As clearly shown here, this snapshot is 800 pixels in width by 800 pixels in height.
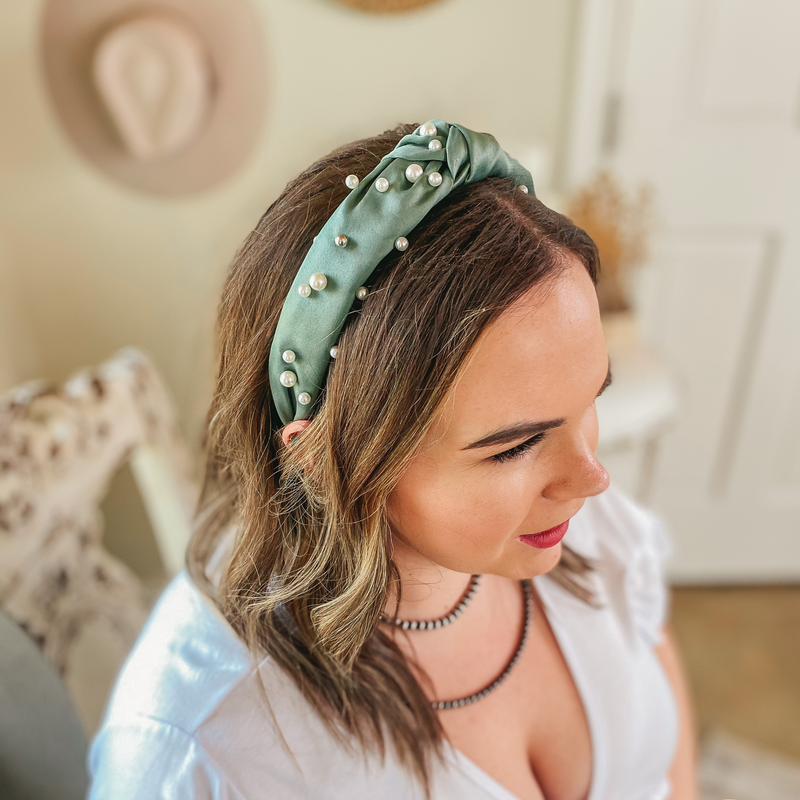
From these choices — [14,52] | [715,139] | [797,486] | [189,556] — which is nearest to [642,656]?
[189,556]

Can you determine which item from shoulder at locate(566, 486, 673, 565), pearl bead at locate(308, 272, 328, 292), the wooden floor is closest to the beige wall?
shoulder at locate(566, 486, 673, 565)

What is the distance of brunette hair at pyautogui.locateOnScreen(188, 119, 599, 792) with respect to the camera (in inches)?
18.2

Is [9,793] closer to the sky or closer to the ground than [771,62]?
closer to the ground

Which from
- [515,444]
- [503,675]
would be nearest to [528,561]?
[515,444]

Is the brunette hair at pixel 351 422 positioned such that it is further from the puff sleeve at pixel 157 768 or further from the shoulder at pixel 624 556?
the shoulder at pixel 624 556

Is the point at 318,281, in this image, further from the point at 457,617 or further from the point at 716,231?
the point at 716,231

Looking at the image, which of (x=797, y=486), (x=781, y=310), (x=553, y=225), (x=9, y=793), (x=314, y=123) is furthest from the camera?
(x=797, y=486)

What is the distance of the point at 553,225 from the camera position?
51cm

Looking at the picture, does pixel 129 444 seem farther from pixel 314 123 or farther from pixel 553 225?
pixel 314 123

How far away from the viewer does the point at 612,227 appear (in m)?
1.38

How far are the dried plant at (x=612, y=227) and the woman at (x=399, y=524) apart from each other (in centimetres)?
78

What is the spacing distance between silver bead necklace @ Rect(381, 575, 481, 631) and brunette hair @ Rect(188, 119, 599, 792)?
1.0 inches

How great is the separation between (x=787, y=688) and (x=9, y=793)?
5.95 ft

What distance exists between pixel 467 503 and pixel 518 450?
6cm
